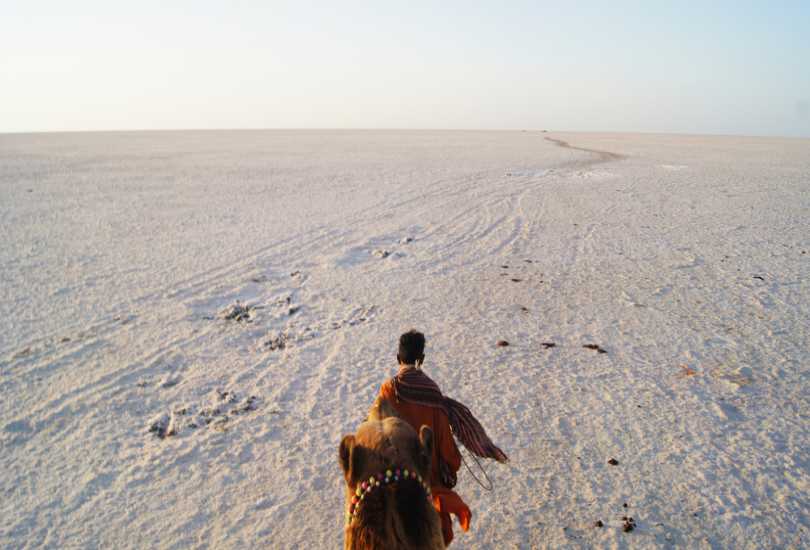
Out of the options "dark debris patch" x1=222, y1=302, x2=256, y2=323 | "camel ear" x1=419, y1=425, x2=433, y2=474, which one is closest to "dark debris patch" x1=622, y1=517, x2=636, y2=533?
"camel ear" x1=419, y1=425, x2=433, y2=474

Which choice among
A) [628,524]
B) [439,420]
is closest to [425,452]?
[439,420]

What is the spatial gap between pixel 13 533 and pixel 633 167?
2783cm

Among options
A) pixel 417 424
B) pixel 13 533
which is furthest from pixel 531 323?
pixel 13 533

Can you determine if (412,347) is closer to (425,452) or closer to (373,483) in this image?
(425,452)

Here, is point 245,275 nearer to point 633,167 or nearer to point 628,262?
point 628,262

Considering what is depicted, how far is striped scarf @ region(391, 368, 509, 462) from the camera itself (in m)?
2.76

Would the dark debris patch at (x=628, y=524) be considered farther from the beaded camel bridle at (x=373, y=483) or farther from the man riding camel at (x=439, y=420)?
the beaded camel bridle at (x=373, y=483)

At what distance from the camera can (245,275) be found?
9.59 m

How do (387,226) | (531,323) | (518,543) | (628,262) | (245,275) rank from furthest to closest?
(387,226) → (628,262) → (245,275) → (531,323) → (518,543)

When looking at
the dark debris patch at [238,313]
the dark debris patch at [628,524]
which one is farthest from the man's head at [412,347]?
the dark debris patch at [238,313]

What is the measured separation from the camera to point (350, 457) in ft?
5.63

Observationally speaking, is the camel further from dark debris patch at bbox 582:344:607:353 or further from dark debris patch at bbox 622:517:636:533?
dark debris patch at bbox 582:344:607:353

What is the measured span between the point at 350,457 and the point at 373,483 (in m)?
0.12

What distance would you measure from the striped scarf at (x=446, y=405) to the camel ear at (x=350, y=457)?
1.03m
